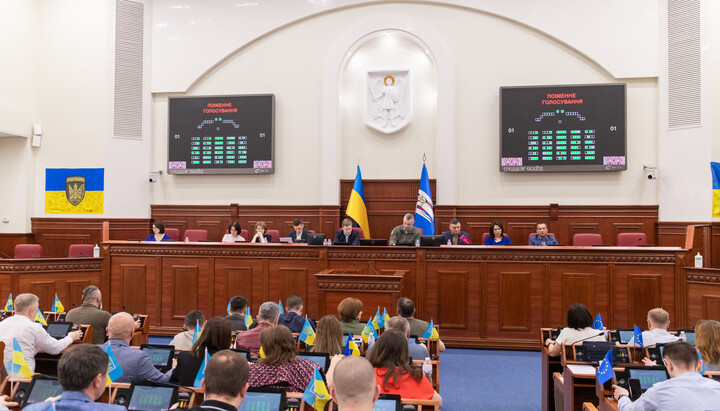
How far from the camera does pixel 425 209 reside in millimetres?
9844

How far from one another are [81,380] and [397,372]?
164 cm

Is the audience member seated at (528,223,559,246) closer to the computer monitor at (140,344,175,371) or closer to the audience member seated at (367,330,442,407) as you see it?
the audience member seated at (367,330,442,407)

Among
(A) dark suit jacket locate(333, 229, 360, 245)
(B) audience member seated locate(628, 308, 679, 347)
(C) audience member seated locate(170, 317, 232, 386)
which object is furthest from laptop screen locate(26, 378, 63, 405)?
(A) dark suit jacket locate(333, 229, 360, 245)

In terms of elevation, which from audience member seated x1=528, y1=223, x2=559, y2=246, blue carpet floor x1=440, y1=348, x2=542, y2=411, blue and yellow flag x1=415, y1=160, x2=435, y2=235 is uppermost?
blue and yellow flag x1=415, y1=160, x2=435, y2=235

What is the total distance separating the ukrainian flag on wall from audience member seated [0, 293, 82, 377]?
20.4 feet

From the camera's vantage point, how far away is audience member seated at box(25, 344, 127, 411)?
242 cm

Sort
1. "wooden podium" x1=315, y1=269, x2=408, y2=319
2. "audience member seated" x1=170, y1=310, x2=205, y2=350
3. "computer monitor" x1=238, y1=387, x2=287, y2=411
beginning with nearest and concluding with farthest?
"computer monitor" x1=238, y1=387, x2=287, y2=411 < "audience member seated" x1=170, y1=310, x2=205, y2=350 < "wooden podium" x1=315, y1=269, x2=408, y2=319

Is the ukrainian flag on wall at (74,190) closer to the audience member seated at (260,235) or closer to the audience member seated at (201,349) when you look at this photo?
the audience member seated at (260,235)

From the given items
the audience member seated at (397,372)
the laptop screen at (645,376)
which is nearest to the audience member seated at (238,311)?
the audience member seated at (397,372)

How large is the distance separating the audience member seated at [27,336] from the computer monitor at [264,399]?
2428mm

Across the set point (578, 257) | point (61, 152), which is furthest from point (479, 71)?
point (61, 152)

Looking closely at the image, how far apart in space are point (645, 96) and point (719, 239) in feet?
8.80

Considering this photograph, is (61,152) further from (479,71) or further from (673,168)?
(673,168)

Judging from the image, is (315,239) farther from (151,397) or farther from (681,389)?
(681,389)
